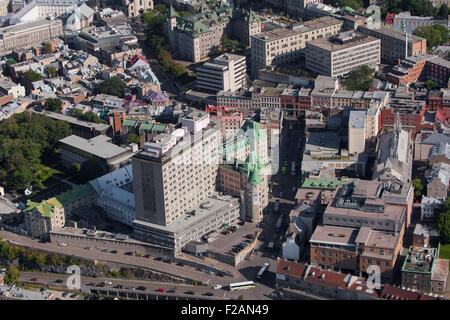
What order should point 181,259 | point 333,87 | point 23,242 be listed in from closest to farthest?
point 181,259
point 23,242
point 333,87

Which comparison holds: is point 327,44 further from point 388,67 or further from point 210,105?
point 210,105

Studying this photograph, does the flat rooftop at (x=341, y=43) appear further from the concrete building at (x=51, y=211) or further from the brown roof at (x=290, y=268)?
the brown roof at (x=290, y=268)

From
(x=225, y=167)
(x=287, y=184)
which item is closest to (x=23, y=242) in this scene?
(x=225, y=167)

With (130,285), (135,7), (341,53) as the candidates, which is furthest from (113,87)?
(130,285)

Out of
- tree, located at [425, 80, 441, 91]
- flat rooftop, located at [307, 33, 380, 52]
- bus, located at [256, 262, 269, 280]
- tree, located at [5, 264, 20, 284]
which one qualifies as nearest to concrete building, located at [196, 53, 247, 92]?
flat rooftop, located at [307, 33, 380, 52]

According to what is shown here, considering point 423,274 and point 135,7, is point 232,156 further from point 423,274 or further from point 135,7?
point 135,7

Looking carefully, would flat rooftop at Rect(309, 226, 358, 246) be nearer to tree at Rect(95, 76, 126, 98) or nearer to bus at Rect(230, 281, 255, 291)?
bus at Rect(230, 281, 255, 291)
